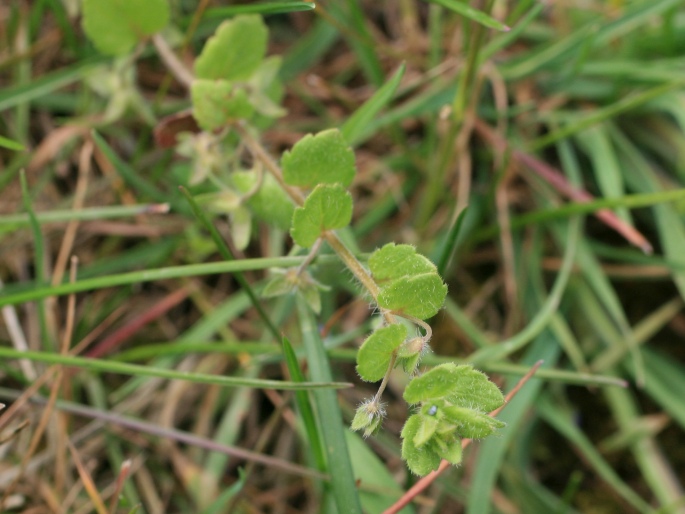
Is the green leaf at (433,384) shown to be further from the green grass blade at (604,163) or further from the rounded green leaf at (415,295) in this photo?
the green grass blade at (604,163)

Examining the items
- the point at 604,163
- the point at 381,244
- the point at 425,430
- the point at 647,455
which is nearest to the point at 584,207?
the point at 604,163

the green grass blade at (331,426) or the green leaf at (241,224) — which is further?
the green leaf at (241,224)

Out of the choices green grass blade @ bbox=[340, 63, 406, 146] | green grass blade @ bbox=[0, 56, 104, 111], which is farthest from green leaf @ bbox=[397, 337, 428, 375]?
green grass blade @ bbox=[0, 56, 104, 111]

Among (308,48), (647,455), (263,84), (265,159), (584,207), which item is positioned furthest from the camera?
(308,48)

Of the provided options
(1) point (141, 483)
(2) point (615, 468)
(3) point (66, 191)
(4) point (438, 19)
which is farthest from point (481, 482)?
(3) point (66, 191)

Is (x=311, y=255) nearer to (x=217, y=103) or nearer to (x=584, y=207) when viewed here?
(x=217, y=103)

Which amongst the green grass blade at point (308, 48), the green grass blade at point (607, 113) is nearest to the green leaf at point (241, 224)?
the green grass blade at point (308, 48)

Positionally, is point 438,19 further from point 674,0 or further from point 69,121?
point 69,121
